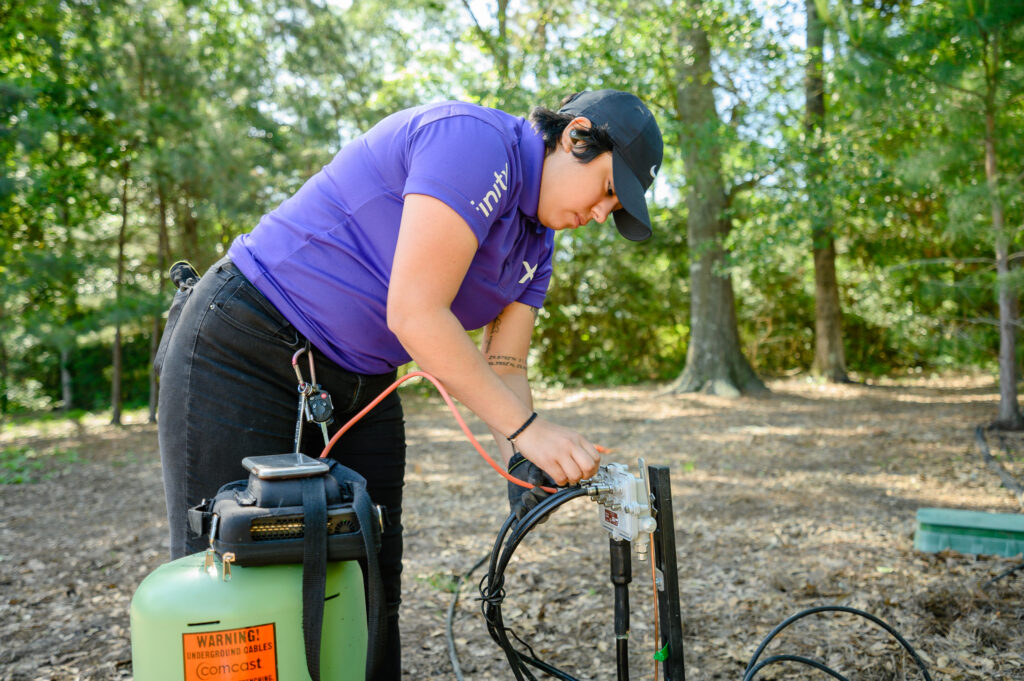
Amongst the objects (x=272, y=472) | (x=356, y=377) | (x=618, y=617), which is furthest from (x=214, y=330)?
(x=618, y=617)

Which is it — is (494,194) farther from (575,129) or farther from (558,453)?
(558,453)

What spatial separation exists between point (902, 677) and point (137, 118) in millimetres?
8550

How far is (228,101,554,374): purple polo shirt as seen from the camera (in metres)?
1.36

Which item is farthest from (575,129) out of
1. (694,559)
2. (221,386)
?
(694,559)

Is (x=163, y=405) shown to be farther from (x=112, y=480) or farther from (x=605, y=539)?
(x=112, y=480)

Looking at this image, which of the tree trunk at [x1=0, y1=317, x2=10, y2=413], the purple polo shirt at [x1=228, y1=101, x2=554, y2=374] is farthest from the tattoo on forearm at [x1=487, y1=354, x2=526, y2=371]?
the tree trunk at [x1=0, y1=317, x2=10, y2=413]

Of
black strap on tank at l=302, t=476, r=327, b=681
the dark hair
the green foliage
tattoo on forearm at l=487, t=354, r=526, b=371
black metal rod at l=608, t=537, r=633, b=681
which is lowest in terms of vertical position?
the green foliage

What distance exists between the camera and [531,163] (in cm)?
150

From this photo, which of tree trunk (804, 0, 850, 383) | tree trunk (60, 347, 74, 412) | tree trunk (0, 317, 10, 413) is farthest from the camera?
tree trunk (60, 347, 74, 412)

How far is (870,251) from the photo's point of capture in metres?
12.3

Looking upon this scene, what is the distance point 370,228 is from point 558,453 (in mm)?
586

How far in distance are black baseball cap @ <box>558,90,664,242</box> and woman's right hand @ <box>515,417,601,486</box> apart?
0.49 metres

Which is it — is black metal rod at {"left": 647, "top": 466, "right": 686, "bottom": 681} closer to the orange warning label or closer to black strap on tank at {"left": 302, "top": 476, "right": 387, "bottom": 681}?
black strap on tank at {"left": 302, "top": 476, "right": 387, "bottom": 681}

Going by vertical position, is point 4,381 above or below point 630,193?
below
